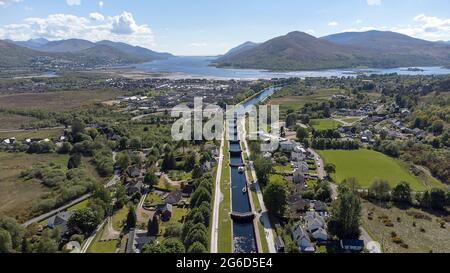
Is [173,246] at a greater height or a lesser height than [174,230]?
greater

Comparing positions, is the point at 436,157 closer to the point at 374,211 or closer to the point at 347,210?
the point at 374,211

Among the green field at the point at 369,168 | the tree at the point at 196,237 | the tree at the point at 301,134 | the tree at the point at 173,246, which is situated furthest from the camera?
the tree at the point at 301,134

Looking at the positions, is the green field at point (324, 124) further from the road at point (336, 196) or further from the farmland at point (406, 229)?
the farmland at point (406, 229)

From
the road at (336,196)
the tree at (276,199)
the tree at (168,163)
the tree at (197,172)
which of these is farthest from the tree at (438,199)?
the tree at (168,163)

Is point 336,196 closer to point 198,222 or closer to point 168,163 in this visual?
point 198,222

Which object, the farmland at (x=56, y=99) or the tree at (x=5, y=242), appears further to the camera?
the farmland at (x=56, y=99)

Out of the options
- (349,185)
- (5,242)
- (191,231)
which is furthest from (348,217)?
(5,242)

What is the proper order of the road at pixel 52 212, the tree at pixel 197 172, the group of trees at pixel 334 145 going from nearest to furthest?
the road at pixel 52 212 → the tree at pixel 197 172 → the group of trees at pixel 334 145
